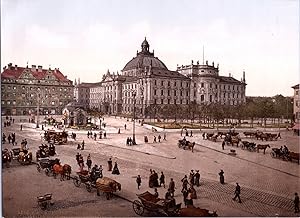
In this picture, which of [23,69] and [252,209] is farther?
[23,69]

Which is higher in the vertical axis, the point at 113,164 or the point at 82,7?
the point at 82,7

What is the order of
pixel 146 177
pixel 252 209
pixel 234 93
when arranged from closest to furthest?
pixel 252 209 → pixel 146 177 → pixel 234 93

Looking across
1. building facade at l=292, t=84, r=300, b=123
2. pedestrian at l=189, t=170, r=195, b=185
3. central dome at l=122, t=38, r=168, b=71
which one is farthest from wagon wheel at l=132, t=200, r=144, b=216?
building facade at l=292, t=84, r=300, b=123

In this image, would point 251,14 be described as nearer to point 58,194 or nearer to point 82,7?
point 82,7

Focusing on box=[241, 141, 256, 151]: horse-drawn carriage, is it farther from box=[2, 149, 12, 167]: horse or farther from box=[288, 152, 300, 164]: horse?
box=[2, 149, 12, 167]: horse

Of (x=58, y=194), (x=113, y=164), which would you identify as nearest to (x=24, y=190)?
(x=58, y=194)

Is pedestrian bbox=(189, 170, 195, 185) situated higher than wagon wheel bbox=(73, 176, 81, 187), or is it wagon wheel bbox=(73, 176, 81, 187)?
pedestrian bbox=(189, 170, 195, 185)

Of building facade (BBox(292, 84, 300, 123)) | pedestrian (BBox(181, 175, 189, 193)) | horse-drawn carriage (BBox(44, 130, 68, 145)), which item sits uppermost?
building facade (BBox(292, 84, 300, 123))
